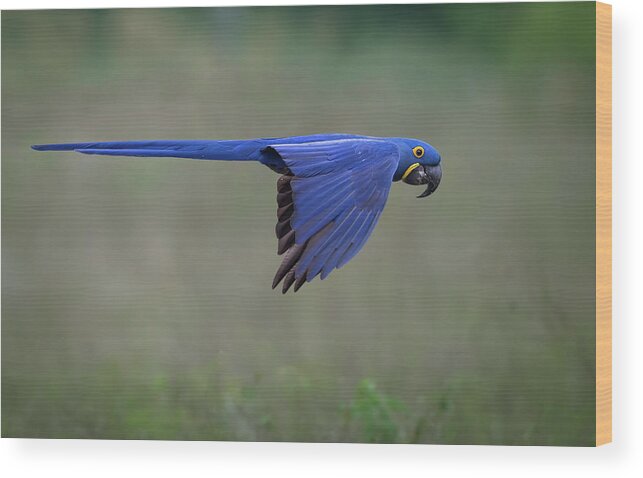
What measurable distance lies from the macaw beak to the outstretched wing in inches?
3.3

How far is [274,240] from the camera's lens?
166 inches

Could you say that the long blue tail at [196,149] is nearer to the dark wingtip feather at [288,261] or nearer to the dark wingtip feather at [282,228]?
the dark wingtip feather at [282,228]

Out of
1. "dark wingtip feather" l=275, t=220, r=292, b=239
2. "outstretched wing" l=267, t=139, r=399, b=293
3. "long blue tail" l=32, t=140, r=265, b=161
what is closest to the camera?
"outstretched wing" l=267, t=139, r=399, b=293

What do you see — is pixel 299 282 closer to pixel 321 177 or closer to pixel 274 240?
pixel 274 240

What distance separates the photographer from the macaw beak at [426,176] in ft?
13.7

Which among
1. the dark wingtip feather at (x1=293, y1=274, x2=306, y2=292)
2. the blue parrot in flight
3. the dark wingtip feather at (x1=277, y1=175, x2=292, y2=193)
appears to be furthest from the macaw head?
the dark wingtip feather at (x1=293, y1=274, x2=306, y2=292)

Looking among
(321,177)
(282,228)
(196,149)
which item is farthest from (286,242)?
(196,149)

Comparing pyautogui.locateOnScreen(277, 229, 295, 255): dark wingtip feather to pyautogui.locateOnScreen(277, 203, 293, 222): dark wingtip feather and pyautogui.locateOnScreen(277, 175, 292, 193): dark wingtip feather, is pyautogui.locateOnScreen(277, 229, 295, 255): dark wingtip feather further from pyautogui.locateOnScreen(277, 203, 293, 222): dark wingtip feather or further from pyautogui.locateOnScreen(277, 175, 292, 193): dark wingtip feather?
pyautogui.locateOnScreen(277, 175, 292, 193): dark wingtip feather

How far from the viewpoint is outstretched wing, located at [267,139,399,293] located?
3973mm

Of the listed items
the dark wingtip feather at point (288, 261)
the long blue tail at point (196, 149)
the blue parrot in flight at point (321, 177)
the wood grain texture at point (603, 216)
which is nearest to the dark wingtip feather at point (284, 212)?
the blue parrot in flight at point (321, 177)

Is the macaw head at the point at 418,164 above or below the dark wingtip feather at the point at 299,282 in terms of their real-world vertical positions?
above

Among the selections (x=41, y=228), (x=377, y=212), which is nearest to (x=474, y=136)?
(x=377, y=212)

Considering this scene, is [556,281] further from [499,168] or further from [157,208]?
[157,208]

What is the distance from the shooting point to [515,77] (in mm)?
4199
